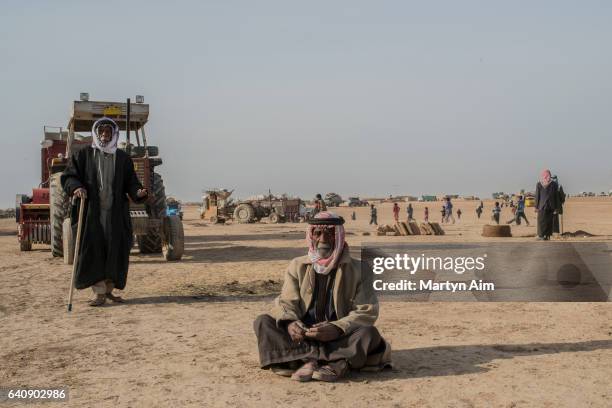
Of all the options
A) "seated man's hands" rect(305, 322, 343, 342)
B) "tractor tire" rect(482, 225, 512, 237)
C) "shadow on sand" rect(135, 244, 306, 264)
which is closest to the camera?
"seated man's hands" rect(305, 322, 343, 342)

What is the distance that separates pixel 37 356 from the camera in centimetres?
541

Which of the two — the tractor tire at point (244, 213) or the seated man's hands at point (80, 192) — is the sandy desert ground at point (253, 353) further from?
the tractor tire at point (244, 213)

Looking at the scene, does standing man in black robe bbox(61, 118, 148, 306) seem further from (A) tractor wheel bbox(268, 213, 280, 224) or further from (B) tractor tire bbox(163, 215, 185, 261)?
(A) tractor wheel bbox(268, 213, 280, 224)

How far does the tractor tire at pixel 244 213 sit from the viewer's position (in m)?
41.0

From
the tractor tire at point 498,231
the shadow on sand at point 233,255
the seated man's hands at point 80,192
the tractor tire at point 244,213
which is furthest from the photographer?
the tractor tire at point 244,213

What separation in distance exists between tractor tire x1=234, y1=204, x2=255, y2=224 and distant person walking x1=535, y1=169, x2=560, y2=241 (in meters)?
24.7

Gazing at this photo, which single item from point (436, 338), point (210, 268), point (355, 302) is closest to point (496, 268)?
point (210, 268)

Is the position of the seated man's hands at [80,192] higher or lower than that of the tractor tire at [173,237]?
higher

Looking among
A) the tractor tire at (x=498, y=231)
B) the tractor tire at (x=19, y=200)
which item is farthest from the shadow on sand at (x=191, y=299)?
the tractor tire at (x=498, y=231)

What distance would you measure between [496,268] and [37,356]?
8493mm

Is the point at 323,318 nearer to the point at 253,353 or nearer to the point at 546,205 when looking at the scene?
the point at 253,353

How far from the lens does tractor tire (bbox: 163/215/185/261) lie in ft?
42.7

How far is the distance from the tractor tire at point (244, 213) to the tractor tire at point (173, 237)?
27.7 meters

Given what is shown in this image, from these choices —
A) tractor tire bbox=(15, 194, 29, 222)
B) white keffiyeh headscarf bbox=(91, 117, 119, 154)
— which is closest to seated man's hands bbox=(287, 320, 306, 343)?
white keffiyeh headscarf bbox=(91, 117, 119, 154)
